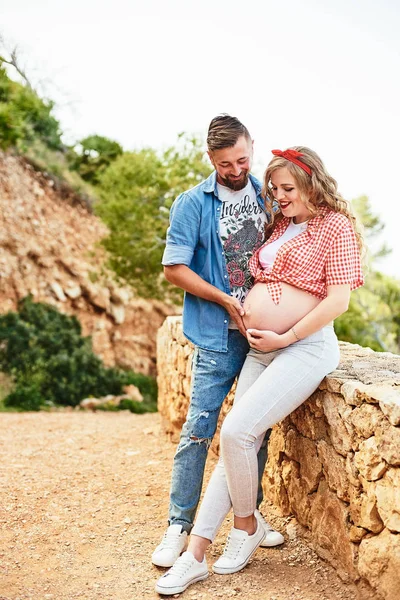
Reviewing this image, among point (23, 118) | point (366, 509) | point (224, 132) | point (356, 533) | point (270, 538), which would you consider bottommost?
point (270, 538)

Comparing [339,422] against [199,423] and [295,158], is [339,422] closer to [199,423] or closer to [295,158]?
[199,423]

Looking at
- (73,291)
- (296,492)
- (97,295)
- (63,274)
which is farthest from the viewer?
(97,295)

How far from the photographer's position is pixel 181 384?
6.02m

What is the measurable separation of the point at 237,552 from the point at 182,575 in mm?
308

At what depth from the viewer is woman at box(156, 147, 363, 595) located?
313 centimetres

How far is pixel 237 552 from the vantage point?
3295 mm

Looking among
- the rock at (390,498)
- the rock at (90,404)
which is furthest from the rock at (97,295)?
the rock at (390,498)

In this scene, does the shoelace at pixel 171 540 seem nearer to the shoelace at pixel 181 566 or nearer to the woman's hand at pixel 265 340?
the shoelace at pixel 181 566

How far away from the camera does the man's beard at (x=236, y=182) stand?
3441mm

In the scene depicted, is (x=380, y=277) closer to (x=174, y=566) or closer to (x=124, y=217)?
(x=124, y=217)

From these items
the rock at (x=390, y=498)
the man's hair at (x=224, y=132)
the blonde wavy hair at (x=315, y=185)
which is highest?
the man's hair at (x=224, y=132)

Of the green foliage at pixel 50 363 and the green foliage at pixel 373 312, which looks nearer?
the green foliage at pixel 50 363

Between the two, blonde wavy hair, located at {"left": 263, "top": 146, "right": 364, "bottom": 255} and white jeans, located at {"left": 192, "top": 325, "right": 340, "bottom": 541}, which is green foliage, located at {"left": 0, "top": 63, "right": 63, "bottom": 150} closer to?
blonde wavy hair, located at {"left": 263, "top": 146, "right": 364, "bottom": 255}

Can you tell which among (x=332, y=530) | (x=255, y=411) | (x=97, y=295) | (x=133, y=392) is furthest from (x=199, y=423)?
(x=97, y=295)
